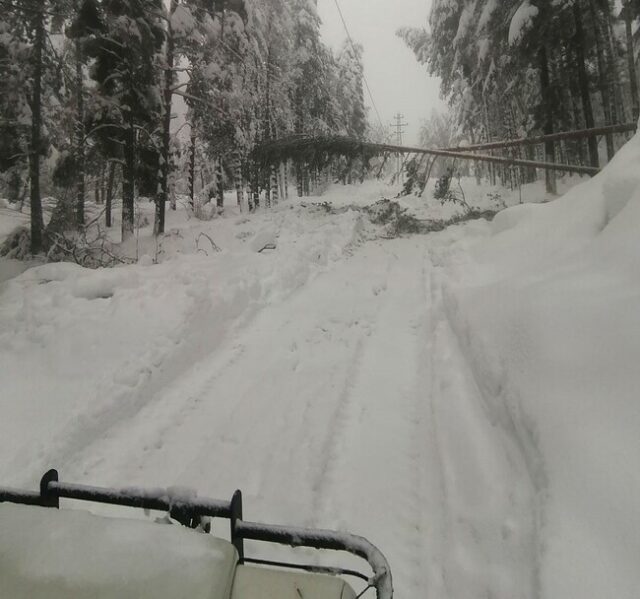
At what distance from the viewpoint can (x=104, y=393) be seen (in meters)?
4.64

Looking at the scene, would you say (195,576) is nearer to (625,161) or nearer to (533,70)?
(625,161)

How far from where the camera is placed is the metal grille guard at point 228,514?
1.49 m

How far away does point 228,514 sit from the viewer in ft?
5.44

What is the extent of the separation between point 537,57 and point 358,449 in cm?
1948

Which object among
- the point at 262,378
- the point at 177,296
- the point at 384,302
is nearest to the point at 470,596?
the point at 262,378

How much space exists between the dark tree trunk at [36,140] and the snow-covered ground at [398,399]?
456 cm

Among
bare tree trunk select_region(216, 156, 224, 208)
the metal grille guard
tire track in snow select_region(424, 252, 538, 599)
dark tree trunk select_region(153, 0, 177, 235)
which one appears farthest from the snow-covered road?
bare tree trunk select_region(216, 156, 224, 208)

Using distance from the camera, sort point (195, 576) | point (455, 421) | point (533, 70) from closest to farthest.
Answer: point (195, 576) < point (455, 421) < point (533, 70)

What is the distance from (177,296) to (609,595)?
6721mm

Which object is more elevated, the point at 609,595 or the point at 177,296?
the point at 177,296

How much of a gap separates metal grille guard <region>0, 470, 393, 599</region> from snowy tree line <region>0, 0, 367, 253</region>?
11588 millimetres

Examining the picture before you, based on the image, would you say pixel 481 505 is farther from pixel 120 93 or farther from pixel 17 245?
pixel 120 93

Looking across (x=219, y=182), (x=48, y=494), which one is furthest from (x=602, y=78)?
(x=48, y=494)

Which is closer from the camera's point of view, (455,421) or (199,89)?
(455,421)
